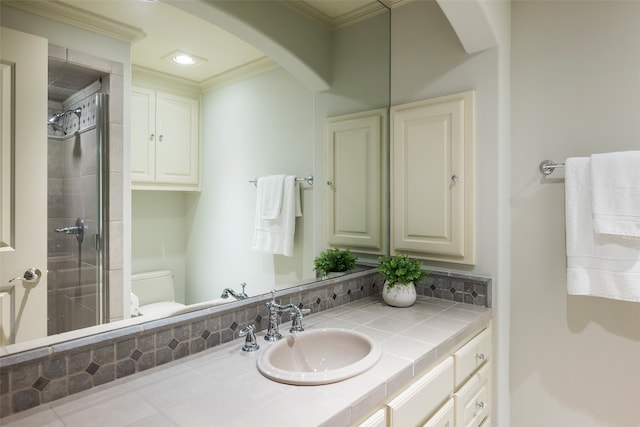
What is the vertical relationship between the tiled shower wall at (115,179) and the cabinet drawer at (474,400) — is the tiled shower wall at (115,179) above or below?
above

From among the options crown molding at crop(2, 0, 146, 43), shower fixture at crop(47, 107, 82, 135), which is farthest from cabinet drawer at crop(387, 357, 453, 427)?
crown molding at crop(2, 0, 146, 43)

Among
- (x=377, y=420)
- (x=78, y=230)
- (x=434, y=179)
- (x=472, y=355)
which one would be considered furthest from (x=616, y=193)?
(x=78, y=230)

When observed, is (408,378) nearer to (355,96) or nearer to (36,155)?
(36,155)

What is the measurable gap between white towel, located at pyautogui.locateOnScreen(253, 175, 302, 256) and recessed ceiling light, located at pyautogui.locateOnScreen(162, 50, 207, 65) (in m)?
0.57

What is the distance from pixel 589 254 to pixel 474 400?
2.39 ft

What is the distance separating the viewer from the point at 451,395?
1321mm

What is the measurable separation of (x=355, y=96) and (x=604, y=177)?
1141 mm

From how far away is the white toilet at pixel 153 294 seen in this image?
1075mm

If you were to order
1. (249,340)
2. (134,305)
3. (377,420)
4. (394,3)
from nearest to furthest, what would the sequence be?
(377,420) → (134,305) → (249,340) → (394,3)

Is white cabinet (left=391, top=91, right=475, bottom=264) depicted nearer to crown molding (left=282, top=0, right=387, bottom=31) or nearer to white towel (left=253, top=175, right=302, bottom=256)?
crown molding (left=282, top=0, right=387, bottom=31)

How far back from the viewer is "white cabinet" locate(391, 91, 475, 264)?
1704 millimetres

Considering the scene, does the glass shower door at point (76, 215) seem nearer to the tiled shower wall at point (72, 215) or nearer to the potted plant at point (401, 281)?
the tiled shower wall at point (72, 215)

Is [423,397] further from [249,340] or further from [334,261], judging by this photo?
[334,261]

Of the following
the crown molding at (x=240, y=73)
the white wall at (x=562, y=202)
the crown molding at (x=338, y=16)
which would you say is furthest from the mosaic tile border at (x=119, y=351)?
the crown molding at (x=338, y=16)
